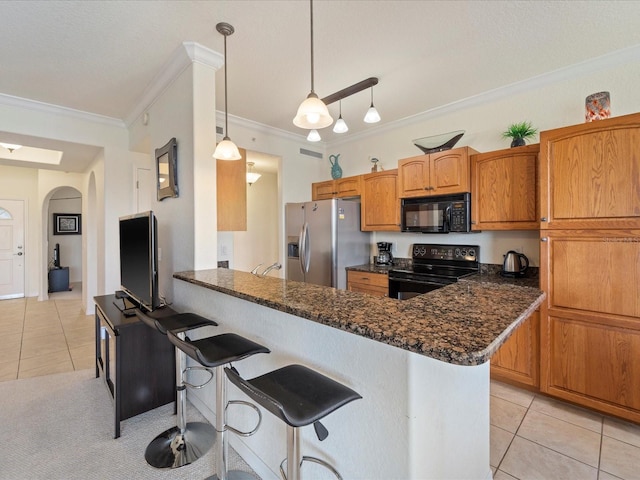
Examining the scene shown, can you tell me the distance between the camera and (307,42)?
7.19 feet

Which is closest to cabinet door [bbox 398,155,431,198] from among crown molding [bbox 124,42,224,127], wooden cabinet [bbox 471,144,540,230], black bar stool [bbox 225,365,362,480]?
wooden cabinet [bbox 471,144,540,230]

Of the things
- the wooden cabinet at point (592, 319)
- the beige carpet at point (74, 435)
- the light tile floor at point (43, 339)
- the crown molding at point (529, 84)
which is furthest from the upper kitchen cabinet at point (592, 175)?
the light tile floor at point (43, 339)

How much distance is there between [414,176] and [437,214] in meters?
0.50

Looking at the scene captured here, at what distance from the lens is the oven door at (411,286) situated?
2.93m

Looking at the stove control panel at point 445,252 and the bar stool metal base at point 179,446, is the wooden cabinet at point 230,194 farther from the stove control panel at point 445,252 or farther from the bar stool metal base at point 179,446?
the stove control panel at point 445,252

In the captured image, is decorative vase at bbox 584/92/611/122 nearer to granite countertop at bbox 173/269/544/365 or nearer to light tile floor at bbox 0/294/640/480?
granite countertop at bbox 173/269/544/365

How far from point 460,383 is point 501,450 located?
3.77ft

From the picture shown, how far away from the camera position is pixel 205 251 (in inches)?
92.4

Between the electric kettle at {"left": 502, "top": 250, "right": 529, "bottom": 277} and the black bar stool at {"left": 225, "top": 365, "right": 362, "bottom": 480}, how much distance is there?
2.40 metres

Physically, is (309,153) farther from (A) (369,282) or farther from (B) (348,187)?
(A) (369,282)

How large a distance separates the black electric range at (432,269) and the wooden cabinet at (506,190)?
443 mm

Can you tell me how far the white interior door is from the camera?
6.02 meters

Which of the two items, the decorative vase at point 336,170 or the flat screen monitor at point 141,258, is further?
the decorative vase at point 336,170

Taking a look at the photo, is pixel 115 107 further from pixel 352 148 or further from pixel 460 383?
pixel 460 383
